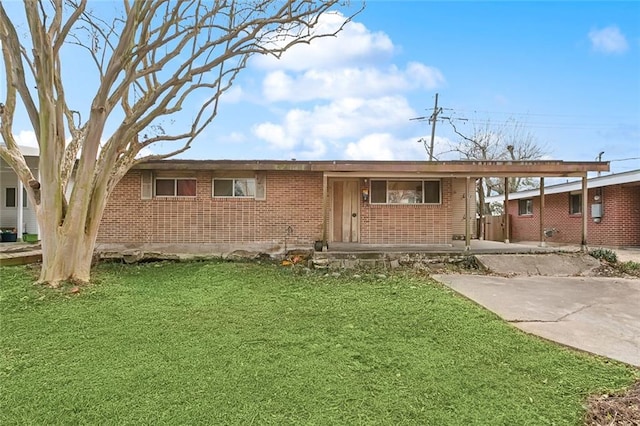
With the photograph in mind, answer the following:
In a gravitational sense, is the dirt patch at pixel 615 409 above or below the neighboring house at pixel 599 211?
below

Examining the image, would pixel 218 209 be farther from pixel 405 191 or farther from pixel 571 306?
pixel 571 306

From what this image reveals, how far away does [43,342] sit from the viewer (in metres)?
4.47

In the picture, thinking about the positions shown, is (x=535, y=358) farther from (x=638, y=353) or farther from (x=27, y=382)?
(x=27, y=382)

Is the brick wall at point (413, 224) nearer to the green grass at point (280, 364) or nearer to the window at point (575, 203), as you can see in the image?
the green grass at point (280, 364)

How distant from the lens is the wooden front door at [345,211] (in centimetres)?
1153

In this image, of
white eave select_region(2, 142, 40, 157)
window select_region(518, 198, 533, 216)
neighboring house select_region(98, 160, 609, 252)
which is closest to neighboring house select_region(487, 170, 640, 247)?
window select_region(518, 198, 533, 216)

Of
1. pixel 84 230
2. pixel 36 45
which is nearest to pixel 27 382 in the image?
pixel 84 230

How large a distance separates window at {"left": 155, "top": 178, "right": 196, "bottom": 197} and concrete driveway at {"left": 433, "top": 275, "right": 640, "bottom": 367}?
7081mm

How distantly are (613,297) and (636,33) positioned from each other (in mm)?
8512

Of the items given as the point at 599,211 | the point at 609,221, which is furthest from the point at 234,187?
the point at 609,221

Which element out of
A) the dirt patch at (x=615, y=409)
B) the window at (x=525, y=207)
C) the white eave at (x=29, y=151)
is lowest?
the dirt patch at (x=615, y=409)

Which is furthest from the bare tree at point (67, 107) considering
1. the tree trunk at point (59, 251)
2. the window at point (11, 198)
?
the window at point (11, 198)

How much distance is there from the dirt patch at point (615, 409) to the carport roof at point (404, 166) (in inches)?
288

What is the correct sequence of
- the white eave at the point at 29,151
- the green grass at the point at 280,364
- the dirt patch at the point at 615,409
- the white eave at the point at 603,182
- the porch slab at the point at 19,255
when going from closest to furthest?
the dirt patch at the point at 615,409, the green grass at the point at 280,364, the porch slab at the point at 19,255, the white eave at the point at 29,151, the white eave at the point at 603,182
